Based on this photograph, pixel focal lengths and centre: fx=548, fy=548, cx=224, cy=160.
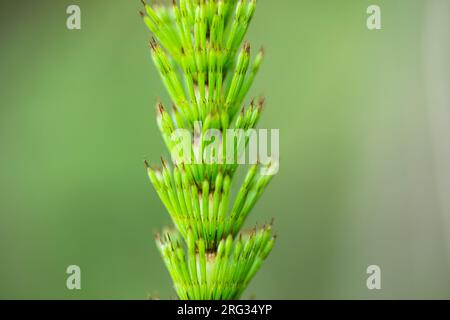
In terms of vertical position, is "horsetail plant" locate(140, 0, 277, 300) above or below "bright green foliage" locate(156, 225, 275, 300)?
above

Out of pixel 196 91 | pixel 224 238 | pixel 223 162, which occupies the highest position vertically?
pixel 196 91

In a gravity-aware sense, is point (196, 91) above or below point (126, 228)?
above

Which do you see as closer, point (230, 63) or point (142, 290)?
point (230, 63)

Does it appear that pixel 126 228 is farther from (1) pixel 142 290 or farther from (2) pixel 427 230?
(2) pixel 427 230

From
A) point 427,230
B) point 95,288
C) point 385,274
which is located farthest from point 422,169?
point 95,288

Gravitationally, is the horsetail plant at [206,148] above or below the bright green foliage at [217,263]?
above

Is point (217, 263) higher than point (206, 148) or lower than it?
lower
